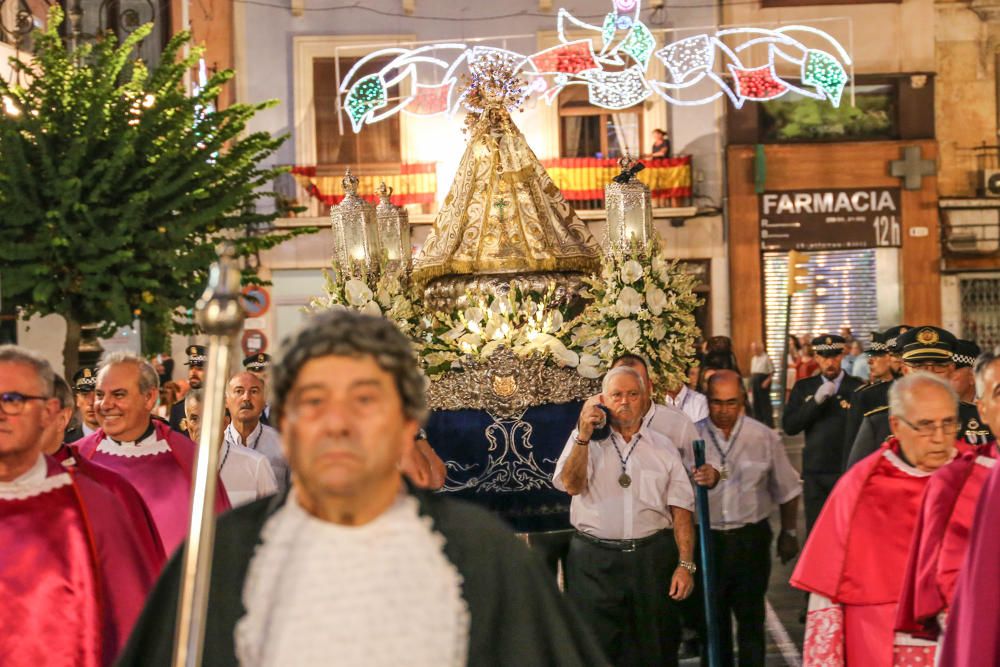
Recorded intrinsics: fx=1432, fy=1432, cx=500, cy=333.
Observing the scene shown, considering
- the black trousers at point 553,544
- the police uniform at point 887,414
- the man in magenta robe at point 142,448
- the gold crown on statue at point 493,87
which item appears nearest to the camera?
the man in magenta robe at point 142,448

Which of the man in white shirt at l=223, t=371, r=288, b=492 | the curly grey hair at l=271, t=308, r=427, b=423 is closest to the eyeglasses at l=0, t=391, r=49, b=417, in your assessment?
the curly grey hair at l=271, t=308, r=427, b=423

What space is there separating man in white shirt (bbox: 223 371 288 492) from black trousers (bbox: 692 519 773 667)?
7.75 ft

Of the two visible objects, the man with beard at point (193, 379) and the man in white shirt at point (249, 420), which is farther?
the man with beard at point (193, 379)

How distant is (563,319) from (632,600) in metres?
3.25

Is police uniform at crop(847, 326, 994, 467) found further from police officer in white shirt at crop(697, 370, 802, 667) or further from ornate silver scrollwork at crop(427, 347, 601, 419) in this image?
ornate silver scrollwork at crop(427, 347, 601, 419)

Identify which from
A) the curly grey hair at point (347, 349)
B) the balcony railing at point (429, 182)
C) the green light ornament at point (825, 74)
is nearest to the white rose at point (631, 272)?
the curly grey hair at point (347, 349)

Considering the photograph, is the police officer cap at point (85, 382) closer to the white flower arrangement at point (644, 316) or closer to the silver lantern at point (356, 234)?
the silver lantern at point (356, 234)

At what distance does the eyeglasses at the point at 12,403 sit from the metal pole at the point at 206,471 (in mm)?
1794

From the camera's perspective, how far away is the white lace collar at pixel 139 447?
19.8 ft

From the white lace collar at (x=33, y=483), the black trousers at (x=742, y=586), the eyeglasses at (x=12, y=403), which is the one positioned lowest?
the black trousers at (x=742, y=586)

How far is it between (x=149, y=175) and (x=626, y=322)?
6.01 metres

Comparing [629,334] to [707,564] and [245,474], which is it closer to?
[707,564]

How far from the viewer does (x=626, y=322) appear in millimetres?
8812

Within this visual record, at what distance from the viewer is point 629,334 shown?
8.76 metres
